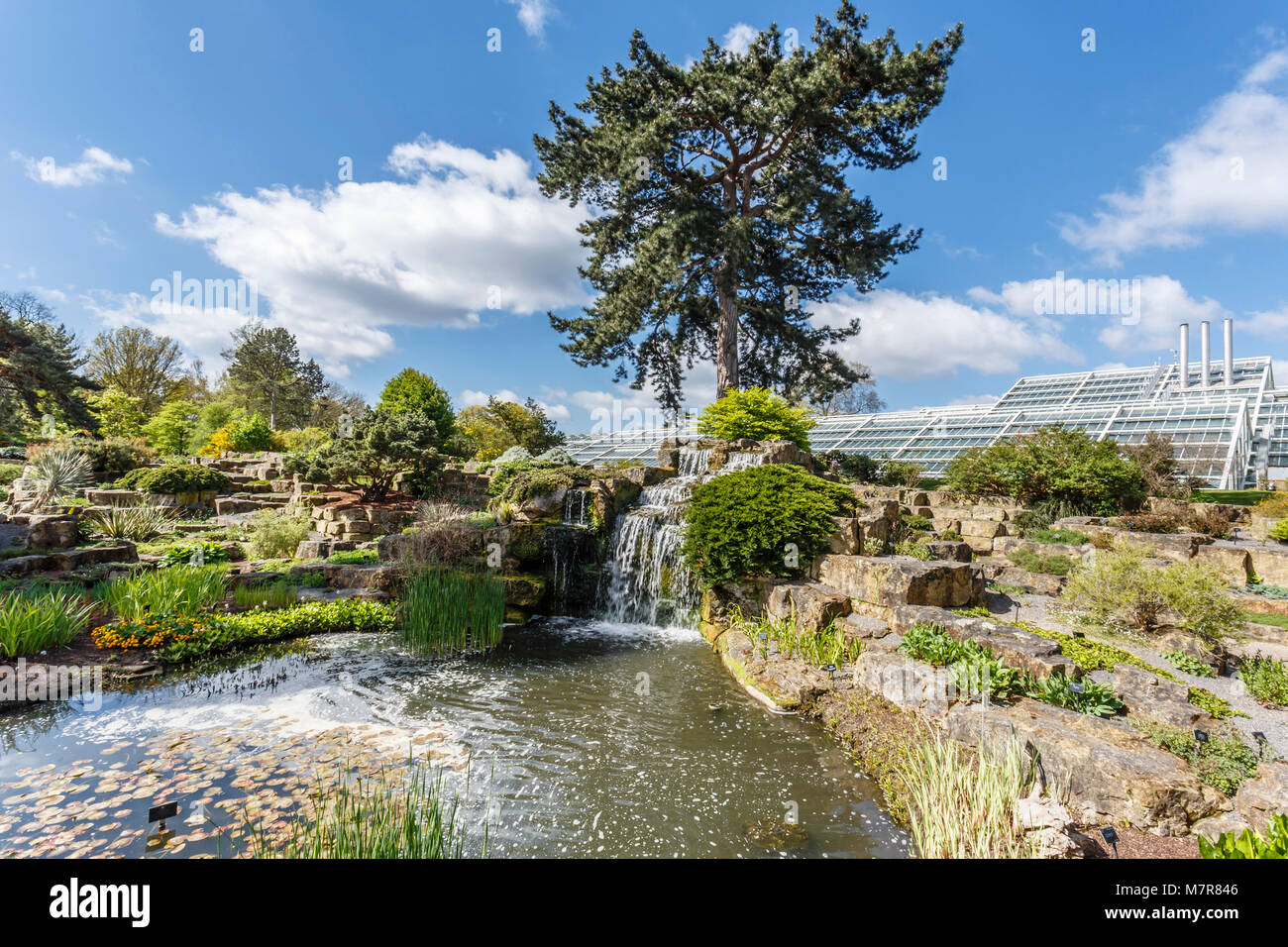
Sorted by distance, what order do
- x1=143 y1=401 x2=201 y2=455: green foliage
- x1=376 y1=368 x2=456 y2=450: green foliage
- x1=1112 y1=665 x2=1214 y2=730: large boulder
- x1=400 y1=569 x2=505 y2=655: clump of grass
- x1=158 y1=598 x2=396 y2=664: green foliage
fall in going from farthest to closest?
x1=143 y1=401 x2=201 y2=455: green foliage
x1=376 y1=368 x2=456 y2=450: green foliage
x1=400 y1=569 x2=505 y2=655: clump of grass
x1=158 y1=598 x2=396 y2=664: green foliage
x1=1112 y1=665 x2=1214 y2=730: large boulder

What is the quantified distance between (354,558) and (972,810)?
36.4 ft

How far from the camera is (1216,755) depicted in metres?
3.54

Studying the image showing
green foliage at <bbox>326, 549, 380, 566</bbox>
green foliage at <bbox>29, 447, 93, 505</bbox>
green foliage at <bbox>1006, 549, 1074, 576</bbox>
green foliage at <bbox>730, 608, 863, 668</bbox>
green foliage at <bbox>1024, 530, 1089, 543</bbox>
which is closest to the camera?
green foliage at <bbox>730, 608, 863, 668</bbox>

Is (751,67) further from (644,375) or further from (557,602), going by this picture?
(557,602)

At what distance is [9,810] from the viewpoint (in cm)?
360

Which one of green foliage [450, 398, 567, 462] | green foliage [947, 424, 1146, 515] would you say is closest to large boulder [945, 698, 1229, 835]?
green foliage [947, 424, 1146, 515]

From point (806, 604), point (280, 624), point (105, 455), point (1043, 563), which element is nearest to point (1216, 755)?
point (806, 604)

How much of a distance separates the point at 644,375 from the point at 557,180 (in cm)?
714

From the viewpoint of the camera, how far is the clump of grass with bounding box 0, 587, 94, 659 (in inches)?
234

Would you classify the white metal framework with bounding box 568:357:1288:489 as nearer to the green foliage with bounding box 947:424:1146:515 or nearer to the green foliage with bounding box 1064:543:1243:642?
the green foliage with bounding box 947:424:1146:515

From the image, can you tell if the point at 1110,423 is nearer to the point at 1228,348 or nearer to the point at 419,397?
the point at 1228,348

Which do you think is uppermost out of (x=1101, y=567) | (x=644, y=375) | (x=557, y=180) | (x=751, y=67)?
(x=751, y=67)

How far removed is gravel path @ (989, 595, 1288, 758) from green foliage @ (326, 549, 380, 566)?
11039 mm
